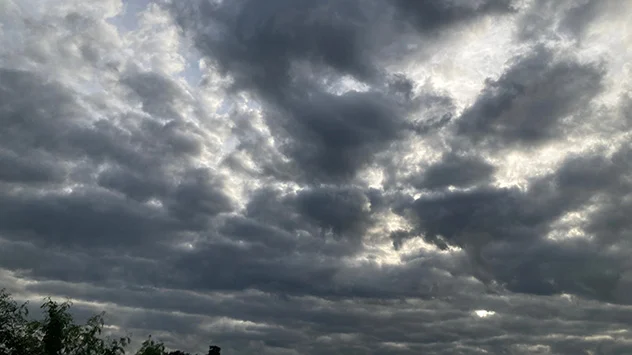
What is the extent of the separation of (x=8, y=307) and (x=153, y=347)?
13.6 metres

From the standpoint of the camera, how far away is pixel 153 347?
5394 cm

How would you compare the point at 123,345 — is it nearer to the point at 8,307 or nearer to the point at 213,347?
the point at 8,307

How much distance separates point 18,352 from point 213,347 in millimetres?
137386

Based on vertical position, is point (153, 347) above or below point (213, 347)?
below

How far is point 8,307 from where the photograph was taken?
5431 cm

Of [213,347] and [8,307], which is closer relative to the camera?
[8,307]

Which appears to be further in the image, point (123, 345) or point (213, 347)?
point (213, 347)

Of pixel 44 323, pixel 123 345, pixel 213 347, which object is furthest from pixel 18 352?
pixel 213 347

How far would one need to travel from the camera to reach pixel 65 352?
51281 millimetres

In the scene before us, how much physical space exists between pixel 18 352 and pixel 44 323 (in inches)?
119

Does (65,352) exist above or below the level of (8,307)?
below

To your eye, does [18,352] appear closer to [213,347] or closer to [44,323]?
[44,323]

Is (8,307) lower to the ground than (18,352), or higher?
higher

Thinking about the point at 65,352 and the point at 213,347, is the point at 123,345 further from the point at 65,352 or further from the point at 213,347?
the point at 213,347
